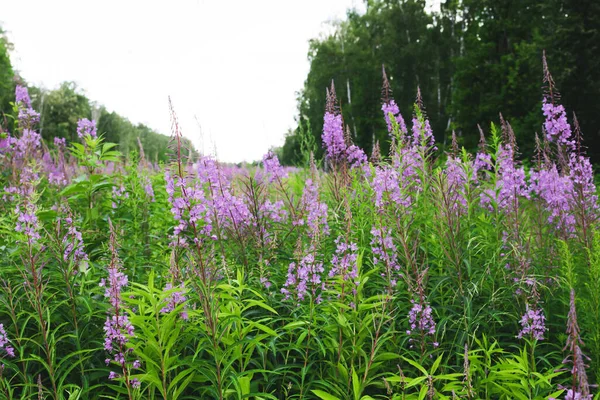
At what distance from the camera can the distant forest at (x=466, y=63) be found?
17.3 meters

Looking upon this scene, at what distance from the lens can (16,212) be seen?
12.9 ft

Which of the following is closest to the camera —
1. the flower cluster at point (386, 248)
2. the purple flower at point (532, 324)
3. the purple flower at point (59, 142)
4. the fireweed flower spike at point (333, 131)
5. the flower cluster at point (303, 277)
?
the purple flower at point (532, 324)

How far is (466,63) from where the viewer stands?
26.0 metres

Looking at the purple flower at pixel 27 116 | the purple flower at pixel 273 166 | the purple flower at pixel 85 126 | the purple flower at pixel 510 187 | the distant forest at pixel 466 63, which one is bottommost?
the purple flower at pixel 510 187

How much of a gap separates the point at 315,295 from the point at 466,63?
25219mm

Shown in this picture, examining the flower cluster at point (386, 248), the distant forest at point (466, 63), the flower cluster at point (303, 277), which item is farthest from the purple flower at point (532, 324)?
the distant forest at point (466, 63)

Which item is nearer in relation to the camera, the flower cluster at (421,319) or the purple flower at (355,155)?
the flower cluster at (421,319)

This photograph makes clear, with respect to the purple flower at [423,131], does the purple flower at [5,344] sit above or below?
below

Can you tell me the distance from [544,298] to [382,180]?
156 centimetres

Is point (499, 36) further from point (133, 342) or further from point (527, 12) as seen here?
point (133, 342)

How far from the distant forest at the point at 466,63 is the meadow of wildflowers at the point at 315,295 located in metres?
2.76

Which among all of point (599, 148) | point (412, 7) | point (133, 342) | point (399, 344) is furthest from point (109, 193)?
point (412, 7)

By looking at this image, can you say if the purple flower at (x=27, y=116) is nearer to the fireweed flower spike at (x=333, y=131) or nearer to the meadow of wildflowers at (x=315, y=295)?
the meadow of wildflowers at (x=315, y=295)

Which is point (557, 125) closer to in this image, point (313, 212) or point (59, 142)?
point (313, 212)
